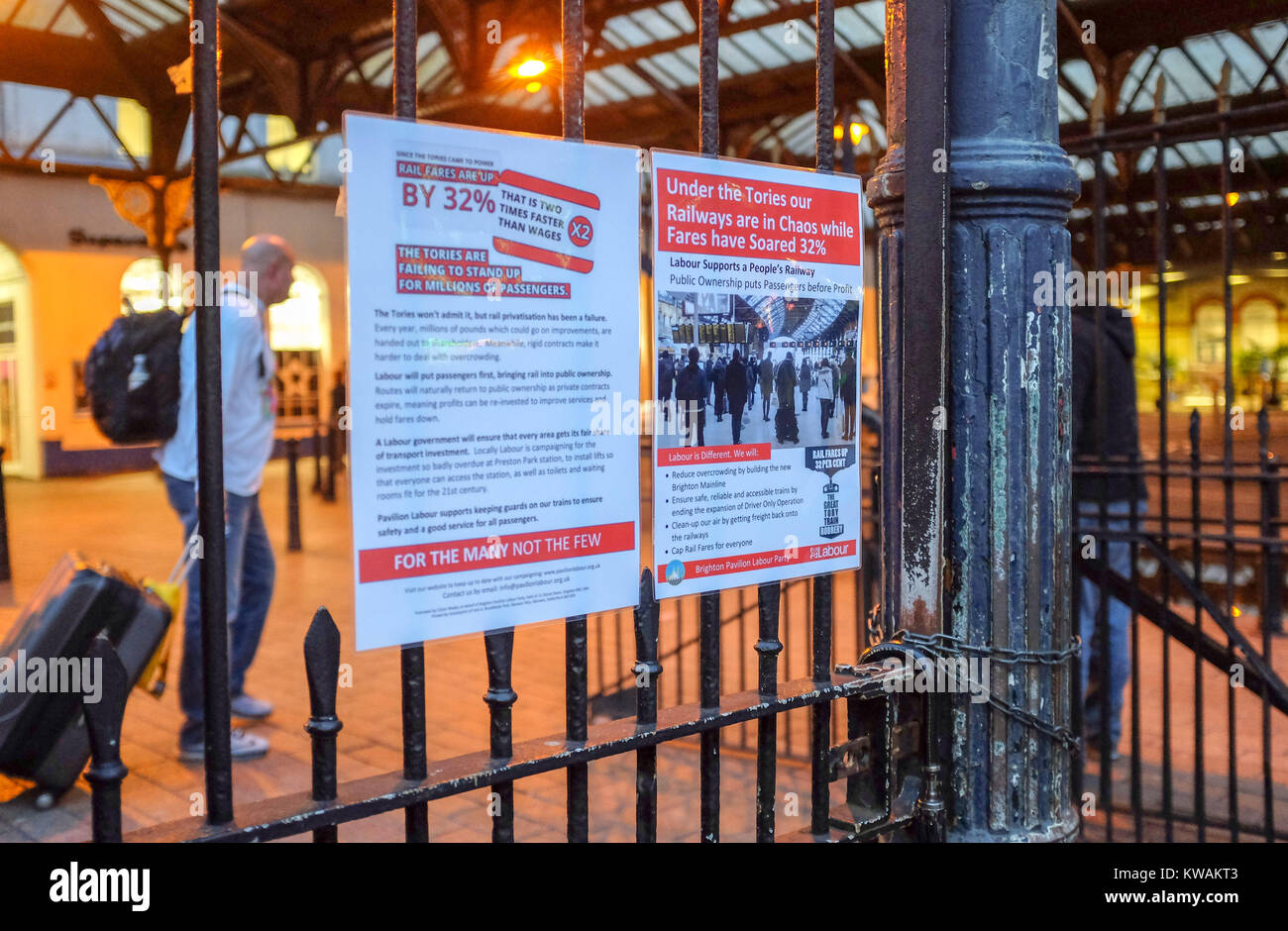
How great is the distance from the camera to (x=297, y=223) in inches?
935

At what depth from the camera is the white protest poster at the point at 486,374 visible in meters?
1.40

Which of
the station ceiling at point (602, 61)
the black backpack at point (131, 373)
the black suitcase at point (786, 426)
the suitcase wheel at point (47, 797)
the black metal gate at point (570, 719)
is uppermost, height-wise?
the station ceiling at point (602, 61)

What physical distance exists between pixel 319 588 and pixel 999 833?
22.7ft

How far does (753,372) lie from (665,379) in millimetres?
208

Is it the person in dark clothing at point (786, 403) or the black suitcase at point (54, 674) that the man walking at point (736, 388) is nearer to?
the person in dark clothing at point (786, 403)

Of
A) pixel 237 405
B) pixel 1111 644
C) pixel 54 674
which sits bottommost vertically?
pixel 1111 644

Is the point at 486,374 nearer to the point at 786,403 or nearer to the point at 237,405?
the point at 786,403

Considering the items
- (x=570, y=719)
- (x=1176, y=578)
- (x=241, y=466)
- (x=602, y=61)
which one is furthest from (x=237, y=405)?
(x=602, y=61)

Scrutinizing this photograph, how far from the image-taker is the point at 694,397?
5.87ft

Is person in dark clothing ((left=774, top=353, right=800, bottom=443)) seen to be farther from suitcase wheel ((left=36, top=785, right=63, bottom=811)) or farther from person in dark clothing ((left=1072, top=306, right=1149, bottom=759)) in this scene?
suitcase wheel ((left=36, top=785, right=63, bottom=811))

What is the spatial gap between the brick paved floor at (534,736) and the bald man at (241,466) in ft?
0.87

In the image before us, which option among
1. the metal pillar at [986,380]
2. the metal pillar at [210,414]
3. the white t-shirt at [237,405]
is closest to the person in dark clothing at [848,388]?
the metal pillar at [986,380]

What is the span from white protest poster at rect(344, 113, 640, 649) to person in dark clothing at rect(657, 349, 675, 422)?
54mm

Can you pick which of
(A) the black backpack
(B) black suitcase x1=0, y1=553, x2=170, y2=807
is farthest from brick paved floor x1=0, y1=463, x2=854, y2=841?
(A) the black backpack
